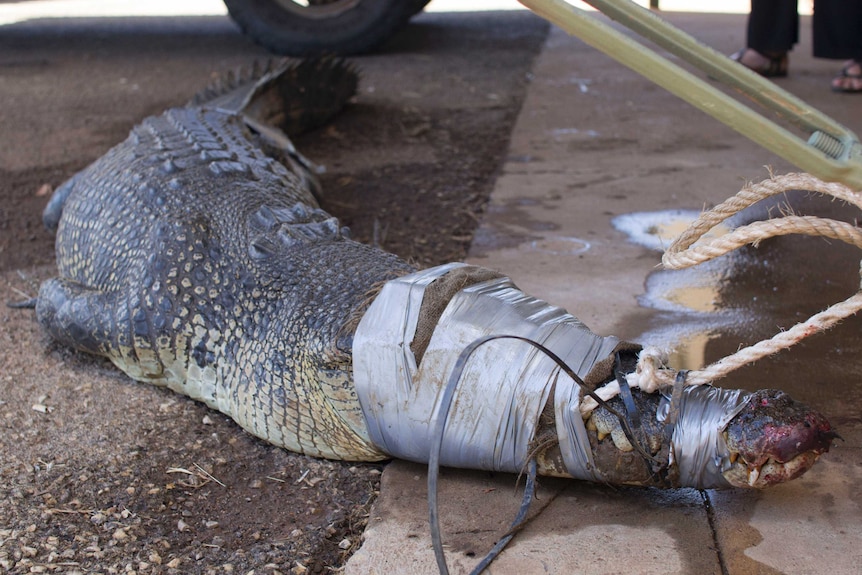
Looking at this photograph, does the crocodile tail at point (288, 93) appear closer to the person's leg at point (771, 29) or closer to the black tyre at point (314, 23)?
the black tyre at point (314, 23)

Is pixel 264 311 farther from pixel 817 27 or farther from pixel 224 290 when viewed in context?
pixel 817 27

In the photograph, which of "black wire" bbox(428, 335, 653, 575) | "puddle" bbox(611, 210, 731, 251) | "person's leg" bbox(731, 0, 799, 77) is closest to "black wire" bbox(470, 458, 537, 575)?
"black wire" bbox(428, 335, 653, 575)

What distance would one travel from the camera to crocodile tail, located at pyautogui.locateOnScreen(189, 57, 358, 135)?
4.09 metres

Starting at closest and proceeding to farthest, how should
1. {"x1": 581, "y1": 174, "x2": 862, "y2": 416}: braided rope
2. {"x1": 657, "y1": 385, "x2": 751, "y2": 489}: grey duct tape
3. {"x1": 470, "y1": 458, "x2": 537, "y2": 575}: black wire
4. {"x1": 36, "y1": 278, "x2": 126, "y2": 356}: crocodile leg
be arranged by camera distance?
{"x1": 581, "y1": 174, "x2": 862, "y2": 416}: braided rope < {"x1": 657, "y1": 385, "x2": 751, "y2": 489}: grey duct tape < {"x1": 470, "y1": 458, "x2": 537, "y2": 575}: black wire < {"x1": 36, "y1": 278, "x2": 126, "y2": 356}: crocodile leg

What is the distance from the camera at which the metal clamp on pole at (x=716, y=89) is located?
1.23 metres

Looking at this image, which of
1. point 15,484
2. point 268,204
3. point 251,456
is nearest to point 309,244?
point 268,204

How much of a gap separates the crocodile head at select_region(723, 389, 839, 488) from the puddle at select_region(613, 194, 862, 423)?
612 millimetres

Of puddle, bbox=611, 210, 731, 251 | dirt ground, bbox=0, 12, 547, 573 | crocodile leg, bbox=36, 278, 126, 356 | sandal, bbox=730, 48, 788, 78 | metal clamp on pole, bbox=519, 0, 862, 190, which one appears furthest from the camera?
sandal, bbox=730, 48, 788, 78

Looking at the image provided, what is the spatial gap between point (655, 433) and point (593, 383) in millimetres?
140

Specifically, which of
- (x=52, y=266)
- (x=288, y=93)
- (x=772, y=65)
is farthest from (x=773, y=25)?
(x=52, y=266)

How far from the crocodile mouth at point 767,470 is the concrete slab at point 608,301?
168mm

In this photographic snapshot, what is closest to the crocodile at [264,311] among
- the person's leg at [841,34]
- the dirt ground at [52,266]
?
the dirt ground at [52,266]

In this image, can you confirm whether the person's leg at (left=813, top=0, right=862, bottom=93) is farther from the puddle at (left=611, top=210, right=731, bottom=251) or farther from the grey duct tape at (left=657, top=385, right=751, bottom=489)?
the grey duct tape at (left=657, top=385, right=751, bottom=489)

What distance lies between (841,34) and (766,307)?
292cm
